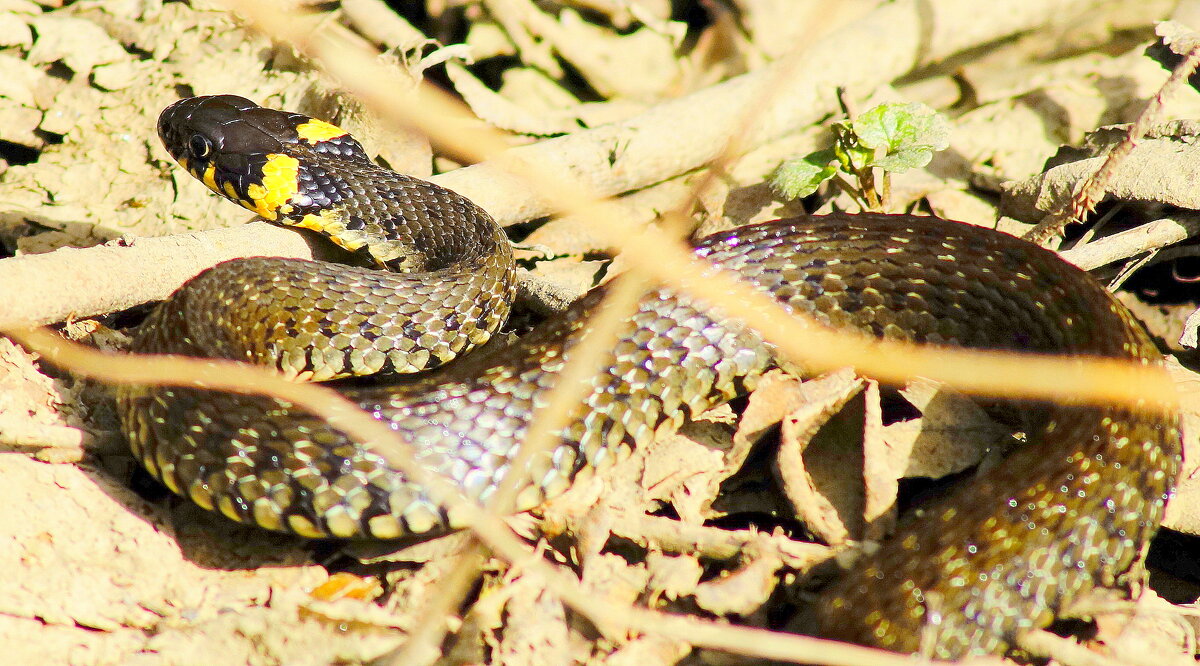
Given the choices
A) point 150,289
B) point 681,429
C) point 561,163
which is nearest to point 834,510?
point 681,429

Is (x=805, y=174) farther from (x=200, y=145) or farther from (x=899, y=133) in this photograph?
(x=200, y=145)

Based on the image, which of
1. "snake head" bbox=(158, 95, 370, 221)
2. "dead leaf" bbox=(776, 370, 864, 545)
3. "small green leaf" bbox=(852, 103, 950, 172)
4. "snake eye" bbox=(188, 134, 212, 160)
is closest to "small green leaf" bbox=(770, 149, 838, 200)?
"small green leaf" bbox=(852, 103, 950, 172)

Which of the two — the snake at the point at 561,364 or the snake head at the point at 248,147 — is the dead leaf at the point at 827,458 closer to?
the snake at the point at 561,364

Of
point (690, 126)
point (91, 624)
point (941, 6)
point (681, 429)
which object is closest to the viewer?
point (91, 624)

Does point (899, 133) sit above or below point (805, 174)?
above

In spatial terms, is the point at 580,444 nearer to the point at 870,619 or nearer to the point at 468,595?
the point at 468,595

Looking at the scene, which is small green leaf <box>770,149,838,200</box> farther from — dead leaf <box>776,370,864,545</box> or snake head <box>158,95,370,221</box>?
snake head <box>158,95,370,221</box>

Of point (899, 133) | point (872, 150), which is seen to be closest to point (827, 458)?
point (872, 150)
